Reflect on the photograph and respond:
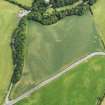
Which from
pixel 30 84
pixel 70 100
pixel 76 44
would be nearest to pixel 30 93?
pixel 30 84

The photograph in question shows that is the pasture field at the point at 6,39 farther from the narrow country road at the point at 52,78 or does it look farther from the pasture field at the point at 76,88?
the pasture field at the point at 76,88

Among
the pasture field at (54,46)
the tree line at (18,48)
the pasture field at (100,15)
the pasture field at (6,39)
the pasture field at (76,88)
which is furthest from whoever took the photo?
the pasture field at (100,15)

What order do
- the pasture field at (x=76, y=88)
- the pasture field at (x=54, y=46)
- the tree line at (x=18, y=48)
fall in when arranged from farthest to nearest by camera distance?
the pasture field at (x=54, y=46) < the tree line at (x=18, y=48) < the pasture field at (x=76, y=88)

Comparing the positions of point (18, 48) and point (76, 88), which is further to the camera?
point (18, 48)

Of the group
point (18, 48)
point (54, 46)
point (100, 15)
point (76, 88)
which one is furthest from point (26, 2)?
point (76, 88)

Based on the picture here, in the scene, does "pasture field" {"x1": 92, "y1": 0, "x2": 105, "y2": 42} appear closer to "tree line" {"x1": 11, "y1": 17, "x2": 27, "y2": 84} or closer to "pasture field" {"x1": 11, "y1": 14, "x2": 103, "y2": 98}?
"pasture field" {"x1": 11, "y1": 14, "x2": 103, "y2": 98}

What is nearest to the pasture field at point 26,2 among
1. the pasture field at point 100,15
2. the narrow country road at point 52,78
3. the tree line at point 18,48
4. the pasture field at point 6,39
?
the pasture field at point 6,39

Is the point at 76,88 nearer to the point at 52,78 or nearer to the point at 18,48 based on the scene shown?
the point at 52,78

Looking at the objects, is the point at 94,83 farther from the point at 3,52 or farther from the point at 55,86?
the point at 3,52
